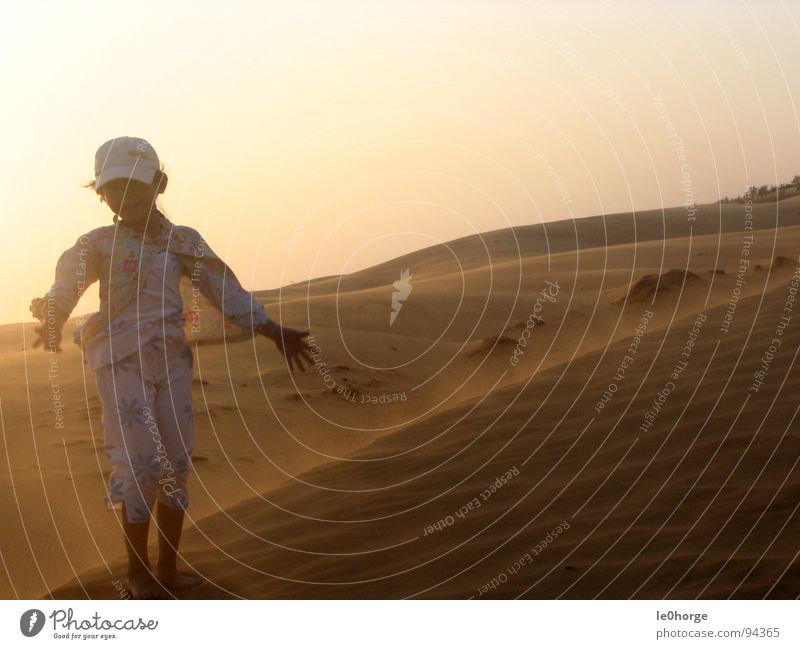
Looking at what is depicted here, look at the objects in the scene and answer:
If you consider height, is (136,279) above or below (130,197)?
below

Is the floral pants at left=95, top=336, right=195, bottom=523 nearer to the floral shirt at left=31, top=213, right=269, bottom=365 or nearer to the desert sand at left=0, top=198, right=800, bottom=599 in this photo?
the floral shirt at left=31, top=213, right=269, bottom=365

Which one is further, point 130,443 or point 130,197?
point 130,197

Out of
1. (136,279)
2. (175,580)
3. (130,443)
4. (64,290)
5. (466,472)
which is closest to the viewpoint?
(64,290)

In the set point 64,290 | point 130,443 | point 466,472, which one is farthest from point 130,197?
point 466,472

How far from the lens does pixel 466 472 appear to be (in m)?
6.61

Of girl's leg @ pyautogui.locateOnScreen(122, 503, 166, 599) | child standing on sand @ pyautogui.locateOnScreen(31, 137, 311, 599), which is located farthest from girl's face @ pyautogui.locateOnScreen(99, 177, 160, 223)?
girl's leg @ pyautogui.locateOnScreen(122, 503, 166, 599)

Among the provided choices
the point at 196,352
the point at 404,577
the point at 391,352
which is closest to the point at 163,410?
the point at 404,577

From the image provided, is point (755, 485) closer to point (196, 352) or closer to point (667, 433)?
point (667, 433)

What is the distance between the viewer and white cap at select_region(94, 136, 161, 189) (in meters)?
4.93

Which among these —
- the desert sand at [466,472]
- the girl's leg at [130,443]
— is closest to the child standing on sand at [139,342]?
the girl's leg at [130,443]

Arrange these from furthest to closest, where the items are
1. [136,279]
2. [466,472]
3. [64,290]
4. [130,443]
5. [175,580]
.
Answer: [466,472], [175,580], [136,279], [130,443], [64,290]

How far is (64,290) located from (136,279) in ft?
1.17

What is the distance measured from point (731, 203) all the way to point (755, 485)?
36.3m

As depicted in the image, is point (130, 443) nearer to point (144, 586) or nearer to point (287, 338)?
point (144, 586)
